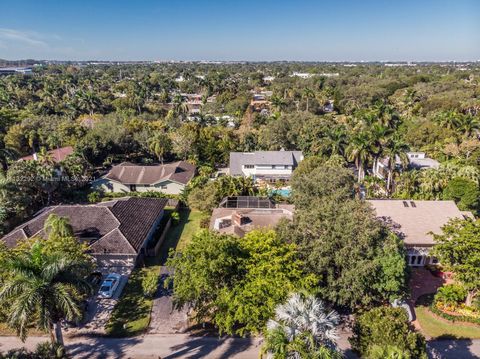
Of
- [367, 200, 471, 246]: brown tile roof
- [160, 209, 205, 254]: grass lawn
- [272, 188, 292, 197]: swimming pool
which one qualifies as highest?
[367, 200, 471, 246]: brown tile roof

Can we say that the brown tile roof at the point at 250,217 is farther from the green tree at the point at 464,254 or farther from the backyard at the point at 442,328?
the backyard at the point at 442,328

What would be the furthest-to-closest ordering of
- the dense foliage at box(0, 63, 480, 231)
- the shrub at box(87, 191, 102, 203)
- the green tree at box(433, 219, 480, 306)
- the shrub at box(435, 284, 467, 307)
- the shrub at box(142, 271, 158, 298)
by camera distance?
1. the shrub at box(87, 191, 102, 203)
2. the dense foliage at box(0, 63, 480, 231)
3. the shrub at box(142, 271, 158, 298)
4. the shrub at box(435, 284, 467, 307)
5. the green tree at box(433, 219, 480, 306)

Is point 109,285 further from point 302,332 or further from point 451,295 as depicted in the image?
point 451,295

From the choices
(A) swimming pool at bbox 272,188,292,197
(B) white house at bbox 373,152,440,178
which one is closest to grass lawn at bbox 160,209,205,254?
(A) swimming pool at bbox 272,188,292,197

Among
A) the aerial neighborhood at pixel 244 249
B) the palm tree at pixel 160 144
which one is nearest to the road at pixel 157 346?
the aerial neighborhood at pixel 244 249

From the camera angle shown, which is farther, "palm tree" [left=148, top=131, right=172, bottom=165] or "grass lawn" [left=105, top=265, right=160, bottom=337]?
"palm tree" [left=148, top=131, right=172, bottom=165]

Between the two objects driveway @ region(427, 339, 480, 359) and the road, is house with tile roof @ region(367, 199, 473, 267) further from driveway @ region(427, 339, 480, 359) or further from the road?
the road

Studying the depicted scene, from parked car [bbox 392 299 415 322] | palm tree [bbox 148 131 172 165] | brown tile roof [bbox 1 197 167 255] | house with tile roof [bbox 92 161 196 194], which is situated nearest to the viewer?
parked car [bbox 392 299 415 322]
